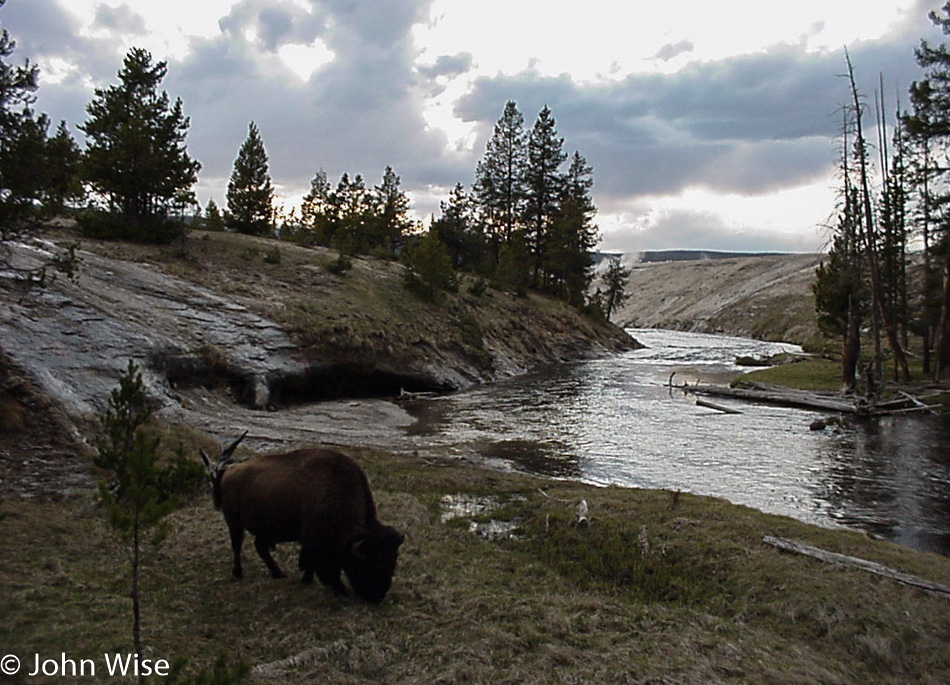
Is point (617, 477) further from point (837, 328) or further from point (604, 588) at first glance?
point (837, 328)

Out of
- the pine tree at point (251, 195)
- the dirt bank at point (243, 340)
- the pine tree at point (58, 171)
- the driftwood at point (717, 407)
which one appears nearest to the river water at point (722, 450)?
the driftwood at point (717, 407)

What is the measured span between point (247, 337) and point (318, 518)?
68.9ft

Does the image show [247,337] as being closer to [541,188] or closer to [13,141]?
[13,141]

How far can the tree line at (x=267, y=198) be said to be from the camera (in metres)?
13.0

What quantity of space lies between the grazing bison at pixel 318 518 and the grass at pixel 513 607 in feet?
1.26

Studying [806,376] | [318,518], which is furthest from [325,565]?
[806,376]

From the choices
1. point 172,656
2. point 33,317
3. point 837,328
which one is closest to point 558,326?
point 837,328

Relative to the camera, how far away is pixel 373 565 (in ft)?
25.2

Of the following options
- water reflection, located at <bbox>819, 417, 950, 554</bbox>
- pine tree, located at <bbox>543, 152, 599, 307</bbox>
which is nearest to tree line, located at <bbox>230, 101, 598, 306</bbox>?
pine tree, located at <bbox>543, 152, 599, 307</bbox>

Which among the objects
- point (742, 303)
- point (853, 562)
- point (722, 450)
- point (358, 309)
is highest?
point (742, 303)

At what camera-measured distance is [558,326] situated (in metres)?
60.2

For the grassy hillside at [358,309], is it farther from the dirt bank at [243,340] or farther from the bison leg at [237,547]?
the bison leg at [237,547]

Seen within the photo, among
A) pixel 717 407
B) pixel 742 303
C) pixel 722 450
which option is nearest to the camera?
pixel 722 450

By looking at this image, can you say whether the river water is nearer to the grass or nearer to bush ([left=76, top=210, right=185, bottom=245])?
the grass
